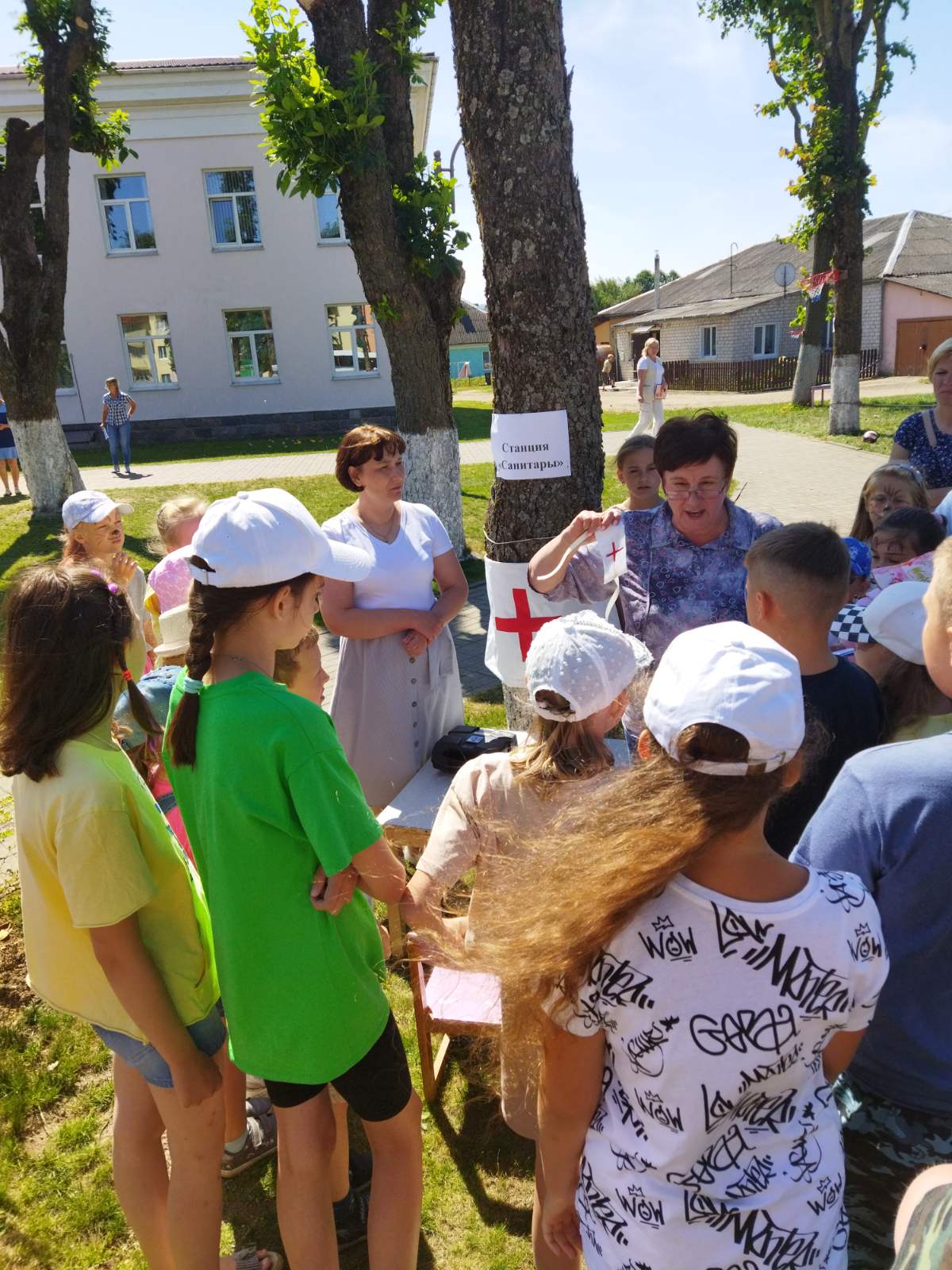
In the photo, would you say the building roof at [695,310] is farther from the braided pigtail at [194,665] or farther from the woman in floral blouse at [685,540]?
the braided pigtail at [194,665]

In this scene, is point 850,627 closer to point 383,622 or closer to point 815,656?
point 815,656

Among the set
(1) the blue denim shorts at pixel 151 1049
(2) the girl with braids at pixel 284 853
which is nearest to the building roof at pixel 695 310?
(2) the girl with braids at pixel 284 853

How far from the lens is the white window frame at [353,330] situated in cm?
2119

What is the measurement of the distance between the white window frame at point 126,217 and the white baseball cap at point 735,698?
23.1m

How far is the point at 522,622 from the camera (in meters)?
3.32

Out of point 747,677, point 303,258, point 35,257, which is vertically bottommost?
point 747,677

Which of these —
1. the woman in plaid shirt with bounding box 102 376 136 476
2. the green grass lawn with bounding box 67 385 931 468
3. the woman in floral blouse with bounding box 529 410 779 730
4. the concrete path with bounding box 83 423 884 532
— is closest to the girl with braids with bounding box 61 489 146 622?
the woman in floral blouse with bounding box 529 410 779 730

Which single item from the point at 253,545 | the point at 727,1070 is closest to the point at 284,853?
the point at 253,545

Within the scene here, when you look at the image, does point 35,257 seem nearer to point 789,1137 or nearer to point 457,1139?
point 457,1139

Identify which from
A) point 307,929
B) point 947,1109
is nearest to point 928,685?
point 947,1109

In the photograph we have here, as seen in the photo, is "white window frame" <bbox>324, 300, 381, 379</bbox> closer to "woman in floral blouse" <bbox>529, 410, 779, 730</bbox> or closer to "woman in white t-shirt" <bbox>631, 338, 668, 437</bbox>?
A: "woman in white t-shirt" <bbox>631, 338, 668, 437</bbox>

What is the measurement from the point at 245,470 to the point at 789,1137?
49.7ft

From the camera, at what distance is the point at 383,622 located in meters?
3.06

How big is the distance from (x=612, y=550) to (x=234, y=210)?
2140cm
